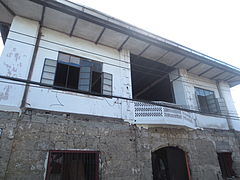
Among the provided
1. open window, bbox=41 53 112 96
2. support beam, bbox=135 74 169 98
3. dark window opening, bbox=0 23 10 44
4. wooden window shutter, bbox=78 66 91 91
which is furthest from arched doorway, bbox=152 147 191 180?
dark window opening, bbox=0 23 10 44

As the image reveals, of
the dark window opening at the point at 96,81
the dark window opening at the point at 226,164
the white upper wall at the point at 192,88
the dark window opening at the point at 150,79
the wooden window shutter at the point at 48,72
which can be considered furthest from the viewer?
the dark window opening at the point at 150,79

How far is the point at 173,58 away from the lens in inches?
342

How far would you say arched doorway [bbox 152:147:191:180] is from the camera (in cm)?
840

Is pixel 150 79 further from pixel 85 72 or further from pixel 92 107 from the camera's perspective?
pixel 92 107

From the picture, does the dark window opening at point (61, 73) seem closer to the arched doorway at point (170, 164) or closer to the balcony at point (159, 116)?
the balcony at point (159, 116)

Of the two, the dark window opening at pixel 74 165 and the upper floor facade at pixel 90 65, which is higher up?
the upper floor facade at pixel 90 65

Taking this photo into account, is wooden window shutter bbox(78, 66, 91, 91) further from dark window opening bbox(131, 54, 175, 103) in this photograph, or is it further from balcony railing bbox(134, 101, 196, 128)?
dark window opening bbox(131, 54, 175, 103)

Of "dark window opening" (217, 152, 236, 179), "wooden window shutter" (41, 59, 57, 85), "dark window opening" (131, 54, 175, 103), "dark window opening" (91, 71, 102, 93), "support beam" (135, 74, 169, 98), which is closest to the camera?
"wooden window shutter" (41, 59, 57, 85)

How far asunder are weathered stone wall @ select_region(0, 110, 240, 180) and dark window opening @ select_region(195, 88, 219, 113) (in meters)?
2.25

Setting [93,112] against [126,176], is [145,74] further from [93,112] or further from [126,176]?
[126,176]

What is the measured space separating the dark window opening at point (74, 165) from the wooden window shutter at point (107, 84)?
2453 millimetres

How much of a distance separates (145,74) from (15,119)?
7553 millimetres

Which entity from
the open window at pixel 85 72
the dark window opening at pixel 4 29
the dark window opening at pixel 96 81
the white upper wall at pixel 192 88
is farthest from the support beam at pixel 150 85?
the dark window opening at pixel 4 29

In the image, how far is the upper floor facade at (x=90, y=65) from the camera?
5363 mm
